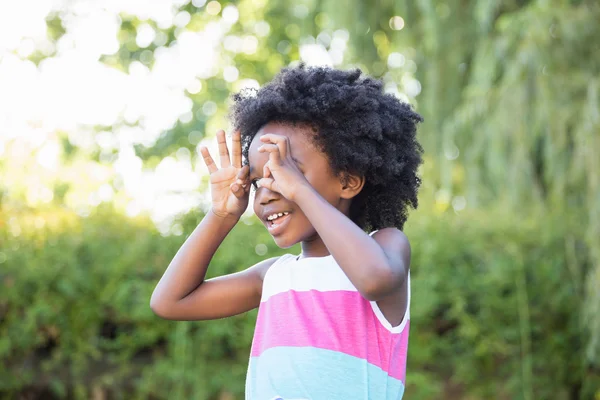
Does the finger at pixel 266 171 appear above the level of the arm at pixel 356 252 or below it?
above

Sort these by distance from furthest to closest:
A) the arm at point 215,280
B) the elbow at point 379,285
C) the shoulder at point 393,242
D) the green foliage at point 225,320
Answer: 1. the green foliage at point 225,320
2. the arm at point 215,280
3. the shoulder at point 393,242
4. the elbow at point 379,285

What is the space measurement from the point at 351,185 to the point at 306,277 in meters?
0.24

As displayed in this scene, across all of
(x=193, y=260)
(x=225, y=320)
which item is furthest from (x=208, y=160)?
(x=225, y=320)

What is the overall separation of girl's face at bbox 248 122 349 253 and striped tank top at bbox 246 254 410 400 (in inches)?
3.1

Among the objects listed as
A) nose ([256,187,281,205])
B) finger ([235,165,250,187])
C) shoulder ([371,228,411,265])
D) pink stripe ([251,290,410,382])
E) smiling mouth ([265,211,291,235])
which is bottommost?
pink stripe ([251,290,410,382])

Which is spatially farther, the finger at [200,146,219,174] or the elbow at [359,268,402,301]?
the finger at [200,146,219,174]

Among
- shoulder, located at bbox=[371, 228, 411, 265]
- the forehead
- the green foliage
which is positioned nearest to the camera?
shoulder, located at bbox=[371, 228, 411, 265]

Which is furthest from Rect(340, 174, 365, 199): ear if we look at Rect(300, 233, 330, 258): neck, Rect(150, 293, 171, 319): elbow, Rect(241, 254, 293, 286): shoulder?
Rect(150, 293, 171, 319): elbow

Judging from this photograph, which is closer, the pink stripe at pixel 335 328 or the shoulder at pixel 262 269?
the pink stripe at pixel 335 328

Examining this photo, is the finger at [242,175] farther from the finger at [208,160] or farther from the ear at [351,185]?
the ear at [351,185]

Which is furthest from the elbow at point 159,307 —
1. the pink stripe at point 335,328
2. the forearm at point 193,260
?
the pink stripe at point 335,328

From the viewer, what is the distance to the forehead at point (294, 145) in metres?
1.74

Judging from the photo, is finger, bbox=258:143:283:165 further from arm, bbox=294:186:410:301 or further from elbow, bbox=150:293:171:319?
elbow, bbox=150:293:171:319

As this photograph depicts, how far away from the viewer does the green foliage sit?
Result: 157 inches
